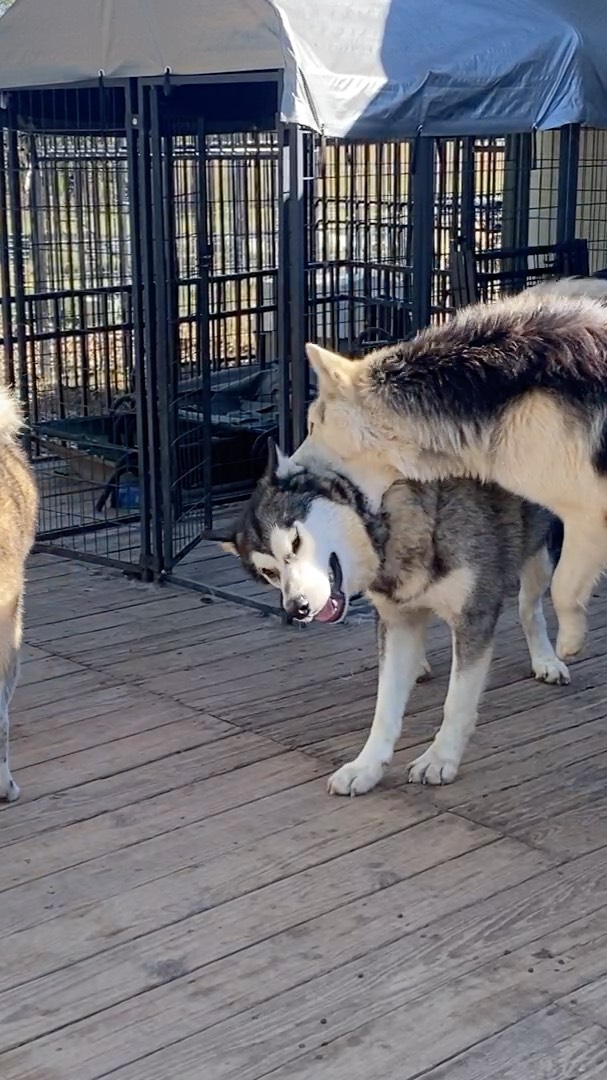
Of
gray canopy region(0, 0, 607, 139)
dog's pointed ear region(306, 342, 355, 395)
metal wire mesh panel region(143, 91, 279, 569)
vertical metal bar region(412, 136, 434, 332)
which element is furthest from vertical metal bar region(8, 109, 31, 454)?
dog's pointed ear region(306, 342, 355, 395)

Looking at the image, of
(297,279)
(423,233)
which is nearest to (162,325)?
(297,279)

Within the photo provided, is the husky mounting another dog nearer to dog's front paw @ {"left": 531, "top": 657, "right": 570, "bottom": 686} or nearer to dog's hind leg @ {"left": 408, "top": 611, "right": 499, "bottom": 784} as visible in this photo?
dog's hind leg @ {"left": 408, "top": 611, "right": 499, "bottom": 784}

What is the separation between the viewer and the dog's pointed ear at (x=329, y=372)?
12.0 feet

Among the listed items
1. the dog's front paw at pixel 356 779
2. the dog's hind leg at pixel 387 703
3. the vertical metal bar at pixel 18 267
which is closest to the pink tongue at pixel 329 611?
the dog's hind leg at pixel 387 703

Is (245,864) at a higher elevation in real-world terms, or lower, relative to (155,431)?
lower

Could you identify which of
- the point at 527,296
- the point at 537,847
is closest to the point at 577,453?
the point at 527,296

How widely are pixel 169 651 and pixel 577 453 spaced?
2.30 metres

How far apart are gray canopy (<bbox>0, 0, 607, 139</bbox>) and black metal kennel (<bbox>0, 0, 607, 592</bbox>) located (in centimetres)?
13

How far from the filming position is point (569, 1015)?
2.76 metres

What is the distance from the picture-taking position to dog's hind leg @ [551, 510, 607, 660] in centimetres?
372

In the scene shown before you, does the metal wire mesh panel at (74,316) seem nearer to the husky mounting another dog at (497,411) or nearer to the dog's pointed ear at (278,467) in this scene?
the dog's pointed ear at (278,467)

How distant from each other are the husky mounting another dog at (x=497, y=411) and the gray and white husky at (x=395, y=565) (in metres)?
0.10

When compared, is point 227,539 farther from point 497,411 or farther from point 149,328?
point 149,328

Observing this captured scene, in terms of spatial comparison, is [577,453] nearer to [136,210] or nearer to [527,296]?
[527,296]
